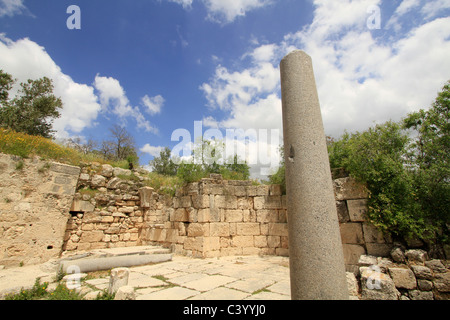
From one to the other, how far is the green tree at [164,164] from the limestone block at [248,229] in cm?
2019

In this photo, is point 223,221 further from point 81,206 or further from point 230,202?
point 81,206

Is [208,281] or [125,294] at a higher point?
[125,294]

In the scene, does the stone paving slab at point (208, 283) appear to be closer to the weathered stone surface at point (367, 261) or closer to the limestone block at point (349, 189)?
the weathered stone surface at point (367, 261)

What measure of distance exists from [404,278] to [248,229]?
19.9ft

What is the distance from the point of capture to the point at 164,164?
30.3 m

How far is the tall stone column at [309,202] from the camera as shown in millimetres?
2496

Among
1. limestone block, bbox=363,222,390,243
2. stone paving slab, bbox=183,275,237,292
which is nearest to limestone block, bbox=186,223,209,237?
stone paving slab, bbox=183,275,237,292

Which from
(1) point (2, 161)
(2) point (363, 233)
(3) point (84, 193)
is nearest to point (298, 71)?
(2) point (363, 233)

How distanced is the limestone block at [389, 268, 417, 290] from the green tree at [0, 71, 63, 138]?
23.1 metres

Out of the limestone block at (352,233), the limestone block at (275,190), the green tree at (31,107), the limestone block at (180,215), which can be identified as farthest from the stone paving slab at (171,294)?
the green tree at (31,107)

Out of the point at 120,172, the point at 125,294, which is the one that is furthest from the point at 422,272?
the point at 120,172

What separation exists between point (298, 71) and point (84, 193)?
9758mm

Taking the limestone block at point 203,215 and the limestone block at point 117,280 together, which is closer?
the limestone block at point 117,280
